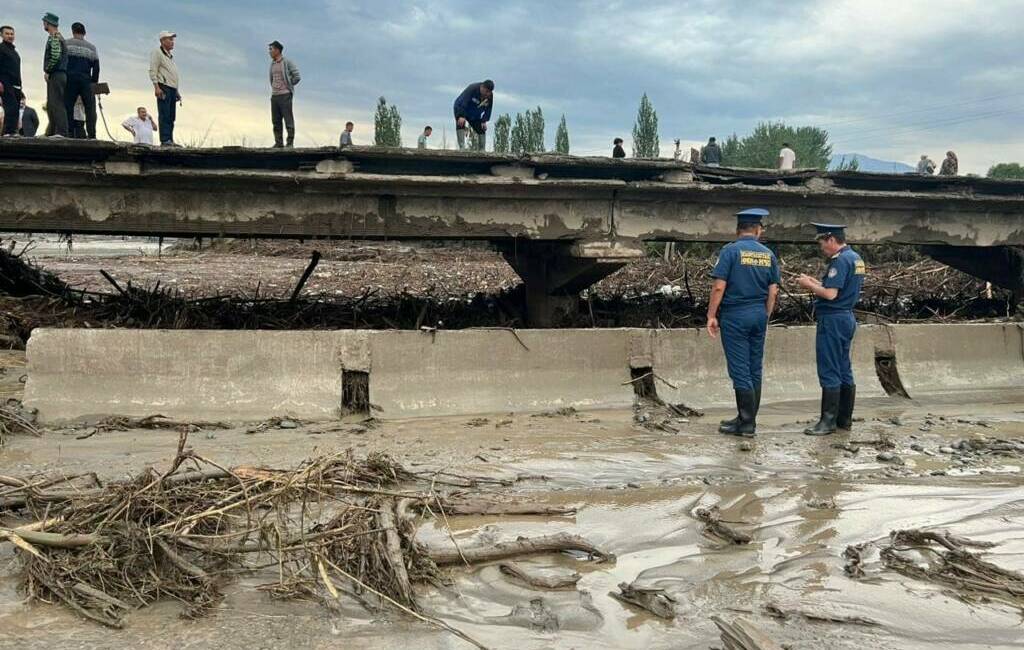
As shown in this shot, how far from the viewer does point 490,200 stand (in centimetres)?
830

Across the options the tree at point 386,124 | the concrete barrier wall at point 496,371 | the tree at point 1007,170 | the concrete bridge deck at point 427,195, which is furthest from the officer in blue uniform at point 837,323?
the tree at point 1007,170

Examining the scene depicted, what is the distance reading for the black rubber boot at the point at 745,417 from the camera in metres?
6.89

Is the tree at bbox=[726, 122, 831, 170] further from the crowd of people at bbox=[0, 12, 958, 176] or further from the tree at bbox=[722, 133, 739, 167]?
the crowd of people at bbox=[0, 12, 958, 176]

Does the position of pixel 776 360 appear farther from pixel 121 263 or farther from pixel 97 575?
pixel 121 263

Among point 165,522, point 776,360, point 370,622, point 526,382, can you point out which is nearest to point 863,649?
point 370,622

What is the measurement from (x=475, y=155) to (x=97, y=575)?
555cm

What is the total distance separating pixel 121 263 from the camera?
2211cm

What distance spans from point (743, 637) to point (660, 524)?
1481 millimetres

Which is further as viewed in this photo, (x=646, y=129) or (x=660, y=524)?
(x=646, y=129)

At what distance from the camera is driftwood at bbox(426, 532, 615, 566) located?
3.92 metres

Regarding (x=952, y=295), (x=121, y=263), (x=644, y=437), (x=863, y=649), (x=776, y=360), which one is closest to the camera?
(x=863, y=649)

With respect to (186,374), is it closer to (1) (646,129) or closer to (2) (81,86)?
(2) (81,86)

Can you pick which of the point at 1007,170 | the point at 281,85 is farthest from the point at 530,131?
the point at 281,85

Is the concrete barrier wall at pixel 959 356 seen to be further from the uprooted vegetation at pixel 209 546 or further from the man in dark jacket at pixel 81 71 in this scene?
the man in dark jacket at pixel 81 71
